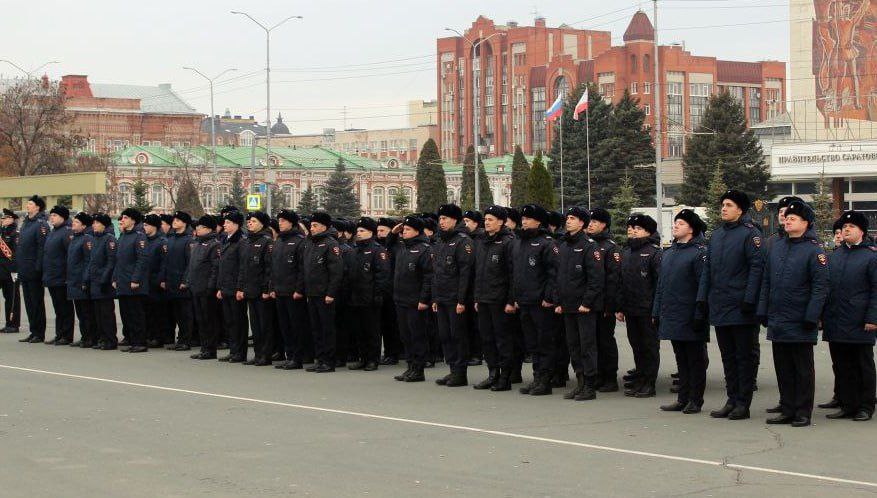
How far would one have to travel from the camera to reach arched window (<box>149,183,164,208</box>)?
10356 cm

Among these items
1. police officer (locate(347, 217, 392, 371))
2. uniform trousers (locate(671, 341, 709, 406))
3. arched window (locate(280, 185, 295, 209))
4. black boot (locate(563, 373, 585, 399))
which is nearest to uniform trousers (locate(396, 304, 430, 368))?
police officer (locate(347, 217, 392, 371))

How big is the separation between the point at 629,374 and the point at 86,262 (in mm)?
9415

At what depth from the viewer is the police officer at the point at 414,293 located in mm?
15312

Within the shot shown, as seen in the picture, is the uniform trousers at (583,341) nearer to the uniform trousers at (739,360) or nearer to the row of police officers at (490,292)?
the row of police officers at (490,292)

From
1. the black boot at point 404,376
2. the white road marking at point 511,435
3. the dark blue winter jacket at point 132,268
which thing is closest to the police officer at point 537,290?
the black boot at point 404,376

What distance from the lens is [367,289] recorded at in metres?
16.8

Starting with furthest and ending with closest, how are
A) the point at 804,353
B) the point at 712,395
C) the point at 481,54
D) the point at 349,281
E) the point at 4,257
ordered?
the point at 481,54 → the point at 4,257 → the point at 349,281 → the point at 712,395 → the point at 804,353

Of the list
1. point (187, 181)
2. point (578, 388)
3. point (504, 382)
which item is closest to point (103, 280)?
point (504, 382)

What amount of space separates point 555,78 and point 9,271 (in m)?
119

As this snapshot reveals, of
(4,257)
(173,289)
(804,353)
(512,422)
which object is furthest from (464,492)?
(4,257)

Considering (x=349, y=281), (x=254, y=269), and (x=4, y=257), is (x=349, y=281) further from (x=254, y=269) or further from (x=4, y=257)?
(x=4, y=257)

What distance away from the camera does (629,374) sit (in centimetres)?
1474

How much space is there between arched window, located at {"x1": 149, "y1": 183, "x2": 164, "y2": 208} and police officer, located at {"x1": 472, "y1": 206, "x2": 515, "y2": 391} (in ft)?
299

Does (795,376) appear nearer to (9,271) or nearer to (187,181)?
(9,271)
